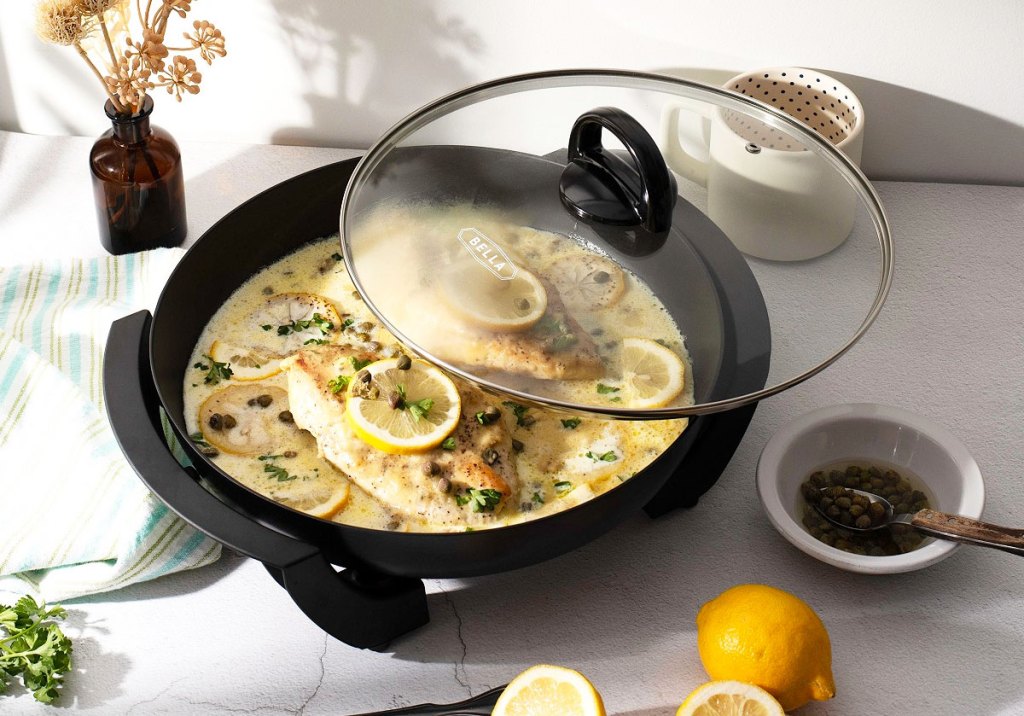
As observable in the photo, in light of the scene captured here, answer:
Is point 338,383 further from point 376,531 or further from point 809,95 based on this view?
point 809,95

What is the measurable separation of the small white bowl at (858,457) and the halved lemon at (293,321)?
619mm

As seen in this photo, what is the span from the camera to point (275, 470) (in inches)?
55.4

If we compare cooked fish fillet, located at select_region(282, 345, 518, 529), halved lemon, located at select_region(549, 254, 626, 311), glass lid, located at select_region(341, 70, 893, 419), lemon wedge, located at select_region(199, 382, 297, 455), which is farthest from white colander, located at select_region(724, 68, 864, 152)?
lemon wedge, located at select_region(199, 382, 297, 455)

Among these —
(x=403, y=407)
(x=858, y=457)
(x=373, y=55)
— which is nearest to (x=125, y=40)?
(x=373, y=55)

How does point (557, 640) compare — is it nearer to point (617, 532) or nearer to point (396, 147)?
point (617, 532)

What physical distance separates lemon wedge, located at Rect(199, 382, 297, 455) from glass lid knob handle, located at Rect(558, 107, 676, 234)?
469 millimetres

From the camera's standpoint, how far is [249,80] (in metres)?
2.02

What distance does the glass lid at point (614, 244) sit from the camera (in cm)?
122

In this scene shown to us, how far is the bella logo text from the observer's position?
1.25 m

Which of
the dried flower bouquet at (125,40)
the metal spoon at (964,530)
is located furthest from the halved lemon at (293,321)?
the metal spoon at (964,530)

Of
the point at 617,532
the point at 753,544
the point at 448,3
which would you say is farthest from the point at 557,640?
the point at 448,3

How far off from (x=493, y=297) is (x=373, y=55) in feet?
2.89

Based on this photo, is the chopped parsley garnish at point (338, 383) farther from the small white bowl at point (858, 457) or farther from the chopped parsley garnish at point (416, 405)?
the small white bowl at point (858, 457)

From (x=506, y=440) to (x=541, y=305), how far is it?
231 millimetres
